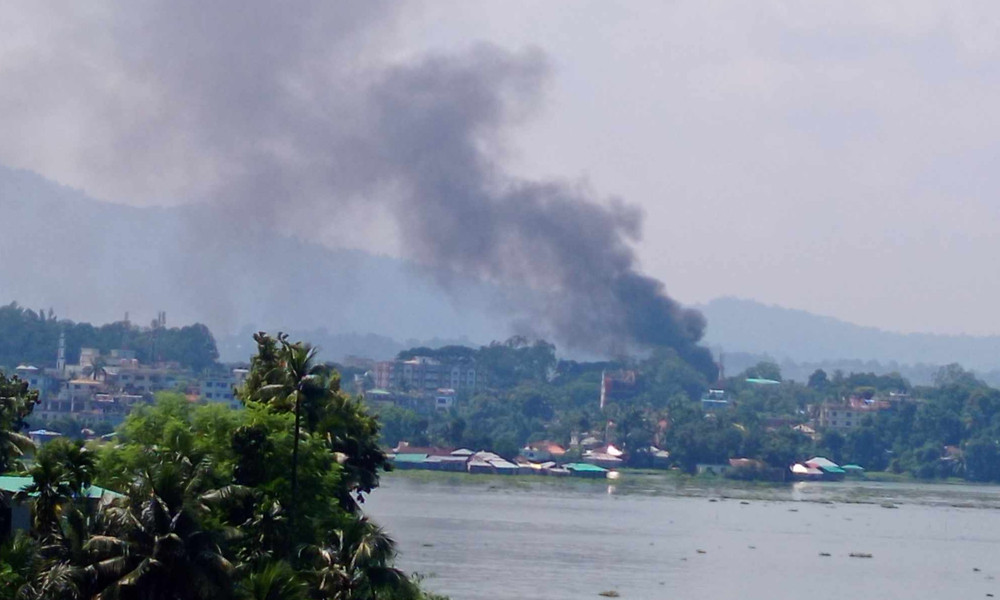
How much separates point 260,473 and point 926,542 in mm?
50557

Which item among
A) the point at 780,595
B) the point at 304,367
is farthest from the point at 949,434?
the point at 304,367

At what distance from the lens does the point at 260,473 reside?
29922mm

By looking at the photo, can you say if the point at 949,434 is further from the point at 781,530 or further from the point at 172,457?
the point at 172,457

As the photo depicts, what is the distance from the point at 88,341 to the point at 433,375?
37.5m

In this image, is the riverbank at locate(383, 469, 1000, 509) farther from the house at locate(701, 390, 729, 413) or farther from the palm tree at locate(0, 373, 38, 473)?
the palm tree at locate(0, 373, 38, 473)

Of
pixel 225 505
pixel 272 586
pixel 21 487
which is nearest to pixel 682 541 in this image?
pixel 21 487

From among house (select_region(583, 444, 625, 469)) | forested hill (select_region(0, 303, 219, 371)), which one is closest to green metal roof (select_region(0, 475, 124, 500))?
house (select_region(583, 444, 625, 469))

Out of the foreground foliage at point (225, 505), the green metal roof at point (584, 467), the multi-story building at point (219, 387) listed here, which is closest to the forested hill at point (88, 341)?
the multi-story building at point (219, 387)

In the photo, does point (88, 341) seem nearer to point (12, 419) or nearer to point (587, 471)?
point (587, 471)

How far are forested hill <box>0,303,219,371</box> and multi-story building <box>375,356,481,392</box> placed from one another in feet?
66.6

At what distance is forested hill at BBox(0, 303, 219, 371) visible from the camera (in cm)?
17975

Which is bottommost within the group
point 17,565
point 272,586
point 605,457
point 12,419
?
point 272,586

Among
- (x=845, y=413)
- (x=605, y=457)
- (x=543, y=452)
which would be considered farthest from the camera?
(x=845, y=413)

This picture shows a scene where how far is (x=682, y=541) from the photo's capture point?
6969 centimetres
